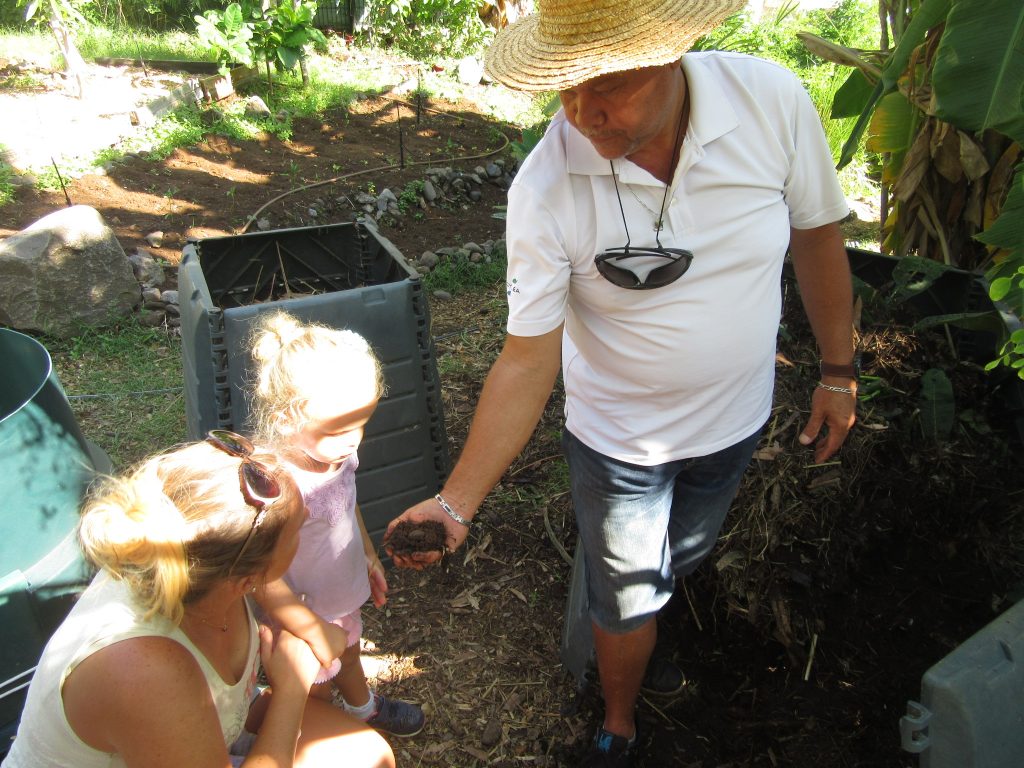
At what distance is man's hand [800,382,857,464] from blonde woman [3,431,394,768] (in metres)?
1.50

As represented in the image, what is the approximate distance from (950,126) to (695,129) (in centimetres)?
239

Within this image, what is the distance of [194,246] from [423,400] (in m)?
1.22

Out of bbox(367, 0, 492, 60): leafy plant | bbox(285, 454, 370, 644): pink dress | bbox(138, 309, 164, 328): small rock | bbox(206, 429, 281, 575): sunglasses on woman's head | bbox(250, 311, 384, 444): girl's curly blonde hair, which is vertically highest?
bbox(206, 429, 281, 575): sunglasses on woman's head

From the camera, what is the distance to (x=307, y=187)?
7012 millimetres

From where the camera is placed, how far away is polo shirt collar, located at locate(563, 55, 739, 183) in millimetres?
1671

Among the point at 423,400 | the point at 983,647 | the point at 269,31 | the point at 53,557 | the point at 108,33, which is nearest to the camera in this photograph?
the point at 983,647

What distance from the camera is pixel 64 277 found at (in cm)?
502

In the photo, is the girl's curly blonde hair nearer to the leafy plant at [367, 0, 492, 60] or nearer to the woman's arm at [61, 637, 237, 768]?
the woman's arm at [61, 637, 237, 768]

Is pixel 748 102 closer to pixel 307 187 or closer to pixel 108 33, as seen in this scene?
pixel 307 187

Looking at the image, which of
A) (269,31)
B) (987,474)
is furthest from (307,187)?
(987,474)

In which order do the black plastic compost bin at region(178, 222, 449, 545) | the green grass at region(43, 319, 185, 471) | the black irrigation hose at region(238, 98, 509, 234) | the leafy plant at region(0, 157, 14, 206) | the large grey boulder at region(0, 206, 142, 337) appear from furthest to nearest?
1. the leafy plant at region(0, 157, 14, 206)
2. the black irrigation hose at region(238, 98, 509, 234)
3. the large grey boulder at region(0, 206, 142, 337)
4. the green grass at region(43, 319, 185, 471)
5. the black plastic compost bin at region(178, 222, 449, 545)

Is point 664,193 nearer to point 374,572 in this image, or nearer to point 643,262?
point 643,262

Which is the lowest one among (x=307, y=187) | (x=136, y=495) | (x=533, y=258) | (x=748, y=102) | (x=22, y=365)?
(x=307, y=187)

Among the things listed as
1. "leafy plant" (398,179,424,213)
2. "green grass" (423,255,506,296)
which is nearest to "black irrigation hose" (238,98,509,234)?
"leafy plant" (398,179,424,213)
